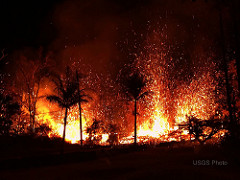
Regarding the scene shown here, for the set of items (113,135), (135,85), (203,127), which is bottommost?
(113,135)

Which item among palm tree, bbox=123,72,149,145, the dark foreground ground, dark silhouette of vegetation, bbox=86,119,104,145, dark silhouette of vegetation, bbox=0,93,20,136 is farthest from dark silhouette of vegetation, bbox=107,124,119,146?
the dark foreground ground

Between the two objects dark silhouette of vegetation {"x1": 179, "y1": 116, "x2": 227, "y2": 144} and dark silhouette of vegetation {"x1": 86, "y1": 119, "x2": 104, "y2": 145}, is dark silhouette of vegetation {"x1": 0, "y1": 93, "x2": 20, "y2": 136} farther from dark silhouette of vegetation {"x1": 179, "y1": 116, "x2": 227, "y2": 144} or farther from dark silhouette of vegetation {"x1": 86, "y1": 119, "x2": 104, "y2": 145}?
dark silhouette of vegetation {"x1": 179, "y1": 116, "x2": 227, "y2": 144}

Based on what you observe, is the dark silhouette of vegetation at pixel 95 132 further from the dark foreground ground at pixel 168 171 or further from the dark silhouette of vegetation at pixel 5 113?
the dark foreground ground at pixel 168 171

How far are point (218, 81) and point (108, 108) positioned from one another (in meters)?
21.3

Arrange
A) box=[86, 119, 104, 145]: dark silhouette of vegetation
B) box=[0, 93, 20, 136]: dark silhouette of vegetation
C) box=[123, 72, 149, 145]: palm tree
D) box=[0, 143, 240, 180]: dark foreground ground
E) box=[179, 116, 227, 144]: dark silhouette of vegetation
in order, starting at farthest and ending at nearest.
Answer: box=[86, 119, 104, 145]: dark silhouette of vegetation
box=[0, 93, 20, 136]: dark silhouette of vegetation
box=[123, 72, 149, 145]: palm tree
box=[179, 116, 227, 144]: dark silhouette of vegetation
box=[0, 143, 240, 180]: dark foreground ground

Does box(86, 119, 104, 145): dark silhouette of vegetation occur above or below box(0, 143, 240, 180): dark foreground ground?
above

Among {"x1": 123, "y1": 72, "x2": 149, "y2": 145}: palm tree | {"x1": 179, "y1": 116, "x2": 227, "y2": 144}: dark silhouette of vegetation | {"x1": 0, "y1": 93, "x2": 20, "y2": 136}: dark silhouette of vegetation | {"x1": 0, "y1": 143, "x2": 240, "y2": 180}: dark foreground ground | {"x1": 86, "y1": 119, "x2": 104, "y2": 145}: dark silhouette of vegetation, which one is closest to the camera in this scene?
{"x1": 0, "y1": 143, "x2": 240, "y2": 180}: dark foreground ground

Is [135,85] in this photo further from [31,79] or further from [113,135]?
[31,79]

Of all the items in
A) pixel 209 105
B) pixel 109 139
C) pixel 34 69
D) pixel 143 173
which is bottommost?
pixel 143 173

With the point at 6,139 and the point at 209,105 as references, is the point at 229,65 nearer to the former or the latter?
the point at 209,105

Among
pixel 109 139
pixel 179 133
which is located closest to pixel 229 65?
pixel 179 133

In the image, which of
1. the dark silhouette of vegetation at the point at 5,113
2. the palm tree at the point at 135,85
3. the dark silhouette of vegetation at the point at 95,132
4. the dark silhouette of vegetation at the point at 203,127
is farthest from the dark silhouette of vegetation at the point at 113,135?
the dark silhouette of vegetation at the point at 5,113

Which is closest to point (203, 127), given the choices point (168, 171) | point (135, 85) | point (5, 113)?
point (135, 85)

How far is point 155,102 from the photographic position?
28094 mm
